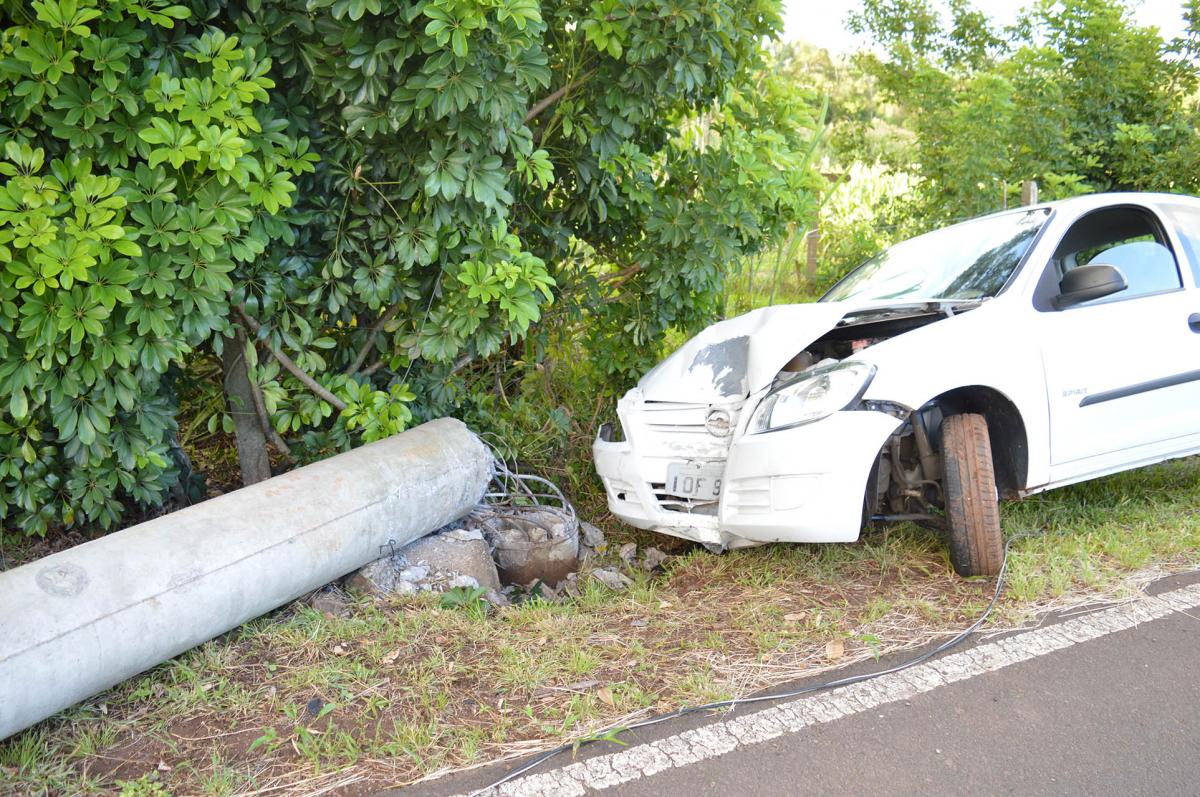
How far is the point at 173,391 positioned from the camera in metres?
4.14

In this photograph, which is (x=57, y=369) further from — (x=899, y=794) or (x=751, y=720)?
(x=899, y=794)

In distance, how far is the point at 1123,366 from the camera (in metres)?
4.05

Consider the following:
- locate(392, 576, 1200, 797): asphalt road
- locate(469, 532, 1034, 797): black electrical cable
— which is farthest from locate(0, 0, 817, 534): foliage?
locate(392, 576, 1200, 797): asphalt road

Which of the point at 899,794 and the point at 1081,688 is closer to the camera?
the point at 899,794

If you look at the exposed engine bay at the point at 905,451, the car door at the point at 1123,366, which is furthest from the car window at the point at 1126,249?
the exposed engine bay at the point at 905,451

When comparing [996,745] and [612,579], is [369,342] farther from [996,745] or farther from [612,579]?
[996,745]

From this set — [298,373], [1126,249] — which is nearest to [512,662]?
[298,373]

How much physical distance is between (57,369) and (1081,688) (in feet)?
12.6

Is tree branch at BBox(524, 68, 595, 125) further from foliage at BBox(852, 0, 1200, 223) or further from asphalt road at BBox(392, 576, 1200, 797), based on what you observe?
foliage at BBox(852, 0, 1200, 223)

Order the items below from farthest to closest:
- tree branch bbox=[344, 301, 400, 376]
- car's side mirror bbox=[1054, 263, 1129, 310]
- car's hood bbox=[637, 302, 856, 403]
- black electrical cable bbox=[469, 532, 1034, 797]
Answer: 1. tree branch bbox=[344, 301, 400, 376]
2. car's hood bbox=[637, 302, 856, 403]
3. car's side mirror bbox=[1054, 263, 1129, 310]
4. black electrical cable bbox=[469, 532, 1034, 797]

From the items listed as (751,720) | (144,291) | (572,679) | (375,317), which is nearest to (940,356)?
(751,720)

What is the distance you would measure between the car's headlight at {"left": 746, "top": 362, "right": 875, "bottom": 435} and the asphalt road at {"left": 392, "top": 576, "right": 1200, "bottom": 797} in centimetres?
111

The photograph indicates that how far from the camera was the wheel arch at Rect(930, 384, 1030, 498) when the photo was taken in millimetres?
3842

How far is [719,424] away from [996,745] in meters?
1.79
